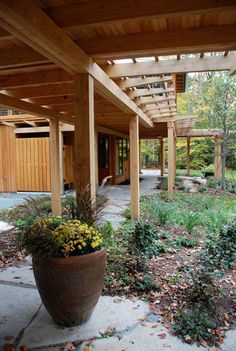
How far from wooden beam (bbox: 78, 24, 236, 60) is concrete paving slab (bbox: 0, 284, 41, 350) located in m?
2.55

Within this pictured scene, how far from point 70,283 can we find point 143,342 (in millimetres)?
733

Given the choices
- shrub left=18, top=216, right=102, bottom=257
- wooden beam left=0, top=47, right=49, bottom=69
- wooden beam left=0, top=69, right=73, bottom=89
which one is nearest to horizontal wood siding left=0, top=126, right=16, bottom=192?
wooden beam left=0, top=69, right=73, bottom=89

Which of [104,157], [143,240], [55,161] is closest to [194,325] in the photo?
[143,240]

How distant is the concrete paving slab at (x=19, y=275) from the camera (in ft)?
10.2

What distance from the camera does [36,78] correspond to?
376 centimetres

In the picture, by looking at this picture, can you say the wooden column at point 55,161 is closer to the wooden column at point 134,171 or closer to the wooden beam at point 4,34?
the wooden column at point 134,171

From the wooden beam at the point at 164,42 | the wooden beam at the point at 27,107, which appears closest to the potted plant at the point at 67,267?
the wooden beam at the point at 164,42

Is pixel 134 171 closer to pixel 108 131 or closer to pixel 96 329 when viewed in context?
pixel 96 329

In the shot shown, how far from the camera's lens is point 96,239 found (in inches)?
87.6

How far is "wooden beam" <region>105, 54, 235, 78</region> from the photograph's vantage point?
3.21 metres

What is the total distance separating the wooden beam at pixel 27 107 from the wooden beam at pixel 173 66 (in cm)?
193

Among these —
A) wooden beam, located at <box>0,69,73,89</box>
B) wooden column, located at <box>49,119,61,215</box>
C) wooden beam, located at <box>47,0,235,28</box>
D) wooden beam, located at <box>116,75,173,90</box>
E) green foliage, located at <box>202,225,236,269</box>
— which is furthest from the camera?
wooden column, located at <box>49,119,61,215</box>

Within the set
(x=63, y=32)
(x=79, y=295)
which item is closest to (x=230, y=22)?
(x=63, y=32)

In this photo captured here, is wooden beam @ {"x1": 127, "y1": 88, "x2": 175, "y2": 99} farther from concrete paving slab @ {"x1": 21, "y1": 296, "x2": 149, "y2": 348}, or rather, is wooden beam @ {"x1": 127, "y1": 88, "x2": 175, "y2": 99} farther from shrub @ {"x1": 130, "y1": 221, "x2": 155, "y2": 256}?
concrete paving slab @ {"x1": 21, "y1": 296, "x2": 149, "y2": 348}
